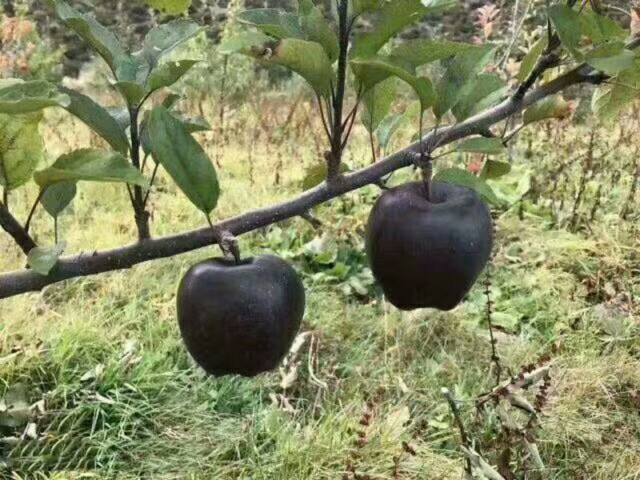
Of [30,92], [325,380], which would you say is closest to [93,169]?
[30,92]

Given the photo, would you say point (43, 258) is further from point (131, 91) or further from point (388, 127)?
point (388, 127)

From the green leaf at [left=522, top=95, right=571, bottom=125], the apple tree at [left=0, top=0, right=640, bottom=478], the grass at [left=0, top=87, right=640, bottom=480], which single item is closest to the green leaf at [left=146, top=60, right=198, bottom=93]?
the apple tree at [left=0, top=0, right=640, bottom=478]

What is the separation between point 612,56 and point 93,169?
328mm

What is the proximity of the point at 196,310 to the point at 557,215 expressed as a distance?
3.30 meters

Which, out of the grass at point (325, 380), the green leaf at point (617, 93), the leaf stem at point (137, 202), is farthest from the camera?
the grass at point (325, 380)

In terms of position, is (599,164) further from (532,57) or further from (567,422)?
(532,57)

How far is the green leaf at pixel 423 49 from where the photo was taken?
500 millimetres

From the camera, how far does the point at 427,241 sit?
0.52 metres

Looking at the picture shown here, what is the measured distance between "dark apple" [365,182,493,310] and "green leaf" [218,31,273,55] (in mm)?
132

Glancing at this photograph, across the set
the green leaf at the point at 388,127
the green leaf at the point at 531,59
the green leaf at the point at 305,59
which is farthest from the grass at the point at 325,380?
the green leaf at the point at 305,59

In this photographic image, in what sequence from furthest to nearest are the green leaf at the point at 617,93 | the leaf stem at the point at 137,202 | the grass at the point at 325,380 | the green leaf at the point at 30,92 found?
the grass at the point at 325,380
the green leaf at the point at 617,93
the leaf stem at the point at 137,202
the green leaf at the point at 30,92

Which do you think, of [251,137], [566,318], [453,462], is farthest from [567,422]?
[251,137]

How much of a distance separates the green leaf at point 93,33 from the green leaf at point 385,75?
0.53 ft

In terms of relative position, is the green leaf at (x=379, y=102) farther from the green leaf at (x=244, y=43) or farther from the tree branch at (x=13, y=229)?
the tree branch at (x=13, y=229)
